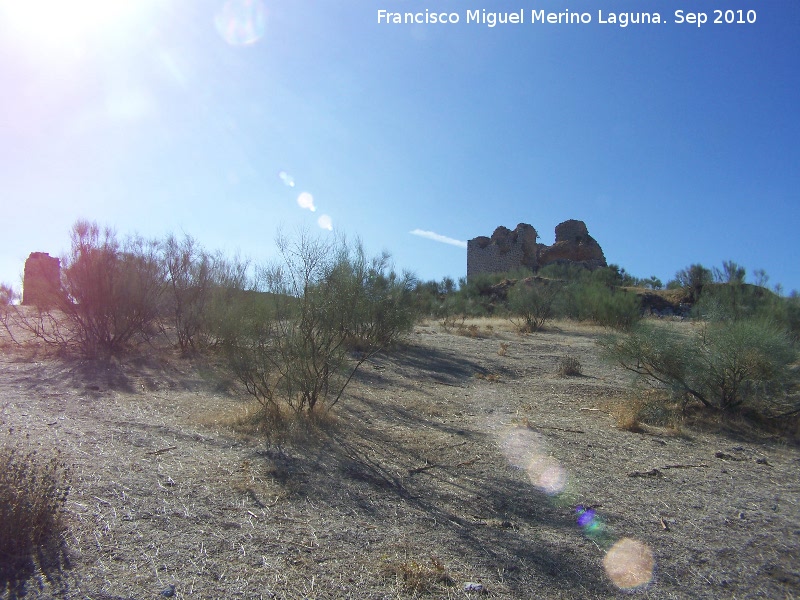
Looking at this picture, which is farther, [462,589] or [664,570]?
[664,570]

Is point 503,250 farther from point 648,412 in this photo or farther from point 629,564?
point 629,564

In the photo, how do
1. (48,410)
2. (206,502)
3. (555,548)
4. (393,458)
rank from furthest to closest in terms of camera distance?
(48,410), (393,458), (206,502), (555,548)

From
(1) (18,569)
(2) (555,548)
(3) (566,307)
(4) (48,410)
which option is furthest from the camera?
(3) (566,307)

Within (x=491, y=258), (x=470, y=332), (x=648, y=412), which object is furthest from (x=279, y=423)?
(x=491, y=258)

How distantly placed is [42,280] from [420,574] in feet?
47.6

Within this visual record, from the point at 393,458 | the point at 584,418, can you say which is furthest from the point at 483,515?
the point at 584,418

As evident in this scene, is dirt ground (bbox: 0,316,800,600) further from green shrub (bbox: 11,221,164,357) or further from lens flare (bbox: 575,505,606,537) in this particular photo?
green shrub (bbox: 11,221,164,357)

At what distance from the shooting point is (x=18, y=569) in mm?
3338

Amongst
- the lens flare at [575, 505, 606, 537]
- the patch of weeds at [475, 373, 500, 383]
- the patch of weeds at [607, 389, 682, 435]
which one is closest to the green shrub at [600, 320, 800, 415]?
the patch of weeds at [607, 389, 682, 435]

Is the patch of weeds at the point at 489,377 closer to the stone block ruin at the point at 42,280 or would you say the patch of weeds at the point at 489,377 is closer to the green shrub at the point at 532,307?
the stone block ruin at the point at 42,280

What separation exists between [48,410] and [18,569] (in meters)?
5.22

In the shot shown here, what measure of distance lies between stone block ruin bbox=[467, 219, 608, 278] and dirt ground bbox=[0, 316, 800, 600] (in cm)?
4376

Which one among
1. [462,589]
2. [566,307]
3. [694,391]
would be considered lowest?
[462,589]

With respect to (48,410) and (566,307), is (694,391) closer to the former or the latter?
(48,410)
